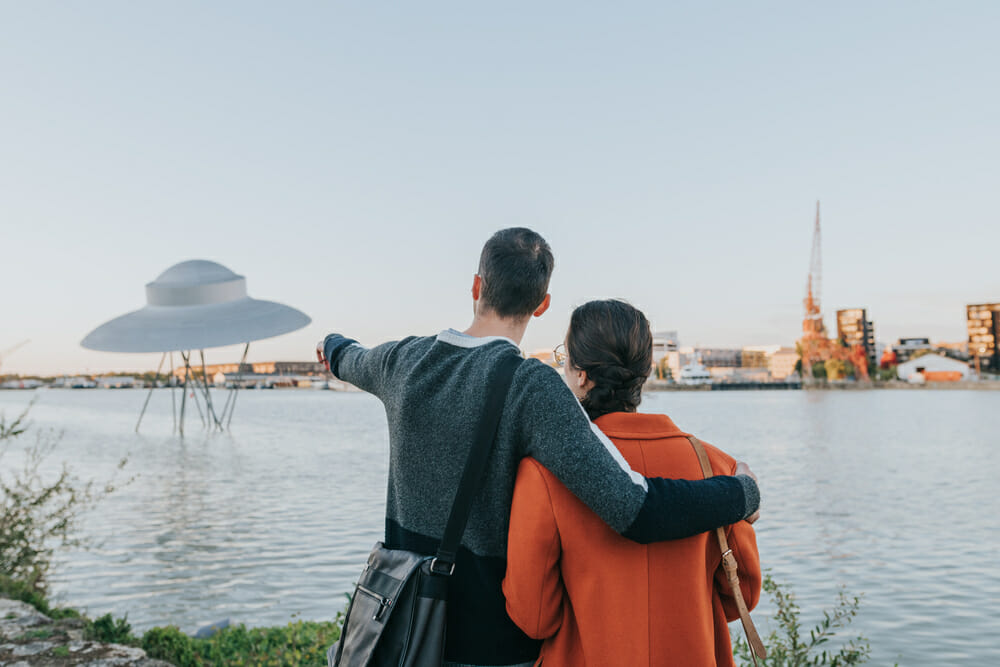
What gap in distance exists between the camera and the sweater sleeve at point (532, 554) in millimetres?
1758

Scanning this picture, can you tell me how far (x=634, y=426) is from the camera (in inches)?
75.0

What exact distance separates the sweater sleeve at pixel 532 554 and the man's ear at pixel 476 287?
0.46 meters

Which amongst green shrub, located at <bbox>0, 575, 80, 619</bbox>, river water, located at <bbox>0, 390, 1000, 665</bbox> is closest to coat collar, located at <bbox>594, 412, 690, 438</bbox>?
green shrub, located at <bbox>0, 575, 80, 619</bbox>

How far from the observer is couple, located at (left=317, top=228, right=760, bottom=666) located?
1.75 metres

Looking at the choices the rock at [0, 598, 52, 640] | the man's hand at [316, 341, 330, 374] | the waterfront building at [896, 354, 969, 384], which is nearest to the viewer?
the man's hand at [316, 341, 330, 374]

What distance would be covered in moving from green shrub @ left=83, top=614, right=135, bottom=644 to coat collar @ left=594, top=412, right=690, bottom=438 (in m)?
4.02

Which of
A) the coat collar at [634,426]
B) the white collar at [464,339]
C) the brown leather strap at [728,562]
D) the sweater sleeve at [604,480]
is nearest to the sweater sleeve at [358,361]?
the white collar at [464,339]

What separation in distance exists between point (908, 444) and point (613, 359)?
35.7 m

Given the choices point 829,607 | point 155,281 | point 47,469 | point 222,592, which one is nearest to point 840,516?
point 829,607

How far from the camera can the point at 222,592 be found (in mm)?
8523

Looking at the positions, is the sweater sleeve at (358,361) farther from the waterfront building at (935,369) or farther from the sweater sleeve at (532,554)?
the waterfront building at (935,369)

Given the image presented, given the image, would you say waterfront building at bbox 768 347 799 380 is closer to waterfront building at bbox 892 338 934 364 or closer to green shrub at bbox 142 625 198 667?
waterfront building at bbox 892 338 934 364

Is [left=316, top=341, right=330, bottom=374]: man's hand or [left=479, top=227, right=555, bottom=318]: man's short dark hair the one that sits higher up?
[left=479, top=227, right=555, bottom=318]: man's short dark hair

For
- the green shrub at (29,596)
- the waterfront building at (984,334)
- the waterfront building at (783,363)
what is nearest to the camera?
the green shrub at (29,596)
